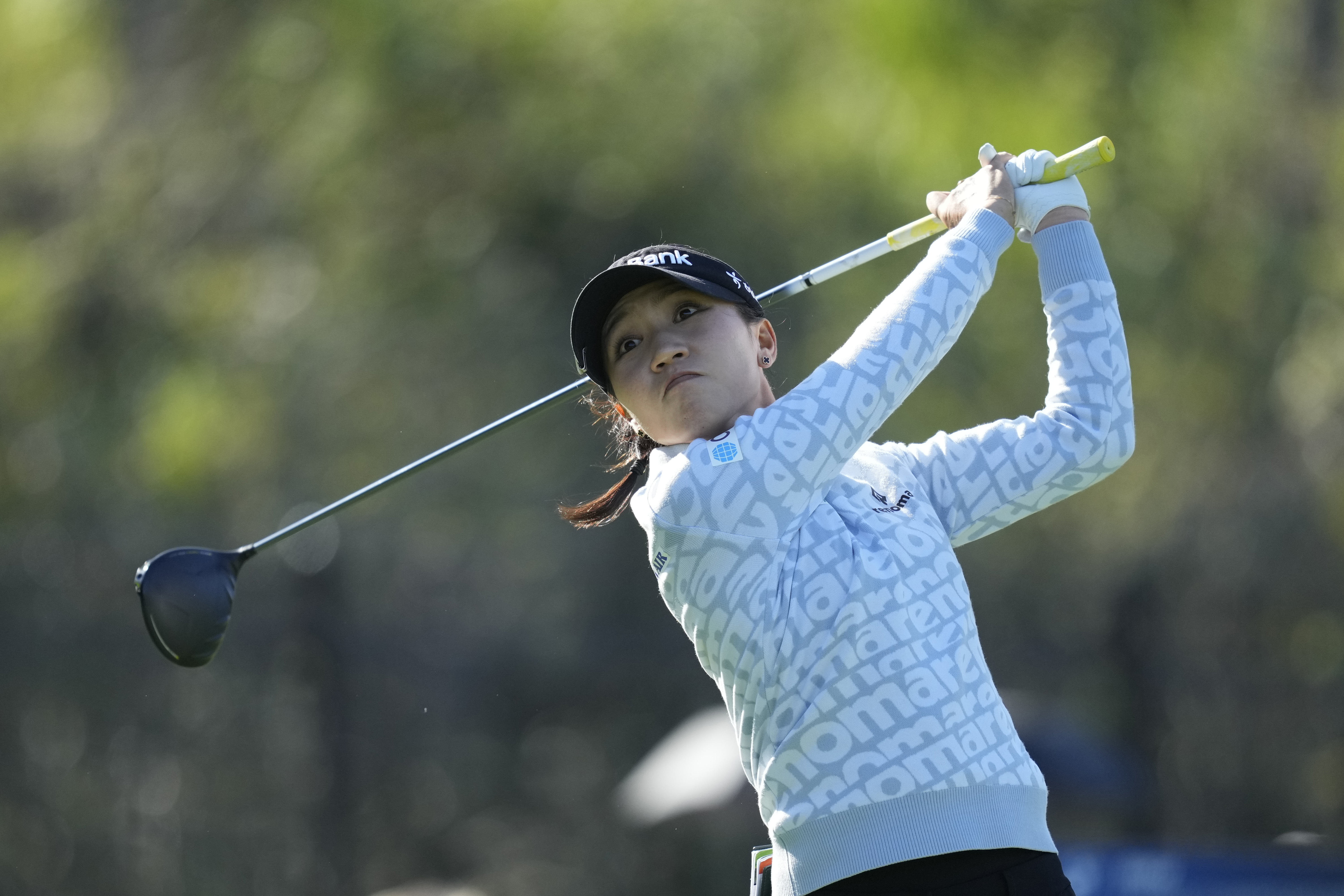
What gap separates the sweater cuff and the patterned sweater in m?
0.10

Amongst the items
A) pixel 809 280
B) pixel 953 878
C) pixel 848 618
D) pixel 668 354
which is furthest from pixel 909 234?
pixel 953 878

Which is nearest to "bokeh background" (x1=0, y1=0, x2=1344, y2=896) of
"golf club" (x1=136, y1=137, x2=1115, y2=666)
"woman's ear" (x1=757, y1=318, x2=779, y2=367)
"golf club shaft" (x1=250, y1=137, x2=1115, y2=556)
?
"golf club" (x1=136, y1=137, x2=1115, y2=666)

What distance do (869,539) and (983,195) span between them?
1.28 ft

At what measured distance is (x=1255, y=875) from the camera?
110 inches

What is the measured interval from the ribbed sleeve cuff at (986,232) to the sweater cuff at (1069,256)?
78 millimetres

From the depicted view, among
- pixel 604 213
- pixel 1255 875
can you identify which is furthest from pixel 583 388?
pixel 604 213

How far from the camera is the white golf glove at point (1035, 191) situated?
1.57m

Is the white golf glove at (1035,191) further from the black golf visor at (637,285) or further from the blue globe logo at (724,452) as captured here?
the blue globe logo at (724,452)

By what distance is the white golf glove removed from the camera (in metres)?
1.57

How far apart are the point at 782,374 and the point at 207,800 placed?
3530 mm

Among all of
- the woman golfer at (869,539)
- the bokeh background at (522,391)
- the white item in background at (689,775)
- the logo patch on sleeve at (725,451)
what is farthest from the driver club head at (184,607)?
the bokeh background at (522,391)

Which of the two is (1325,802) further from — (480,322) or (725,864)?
(480,322)

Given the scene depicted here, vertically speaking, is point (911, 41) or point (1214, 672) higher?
point (911, 41)

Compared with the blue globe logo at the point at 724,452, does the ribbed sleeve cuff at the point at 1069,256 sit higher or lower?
higher
